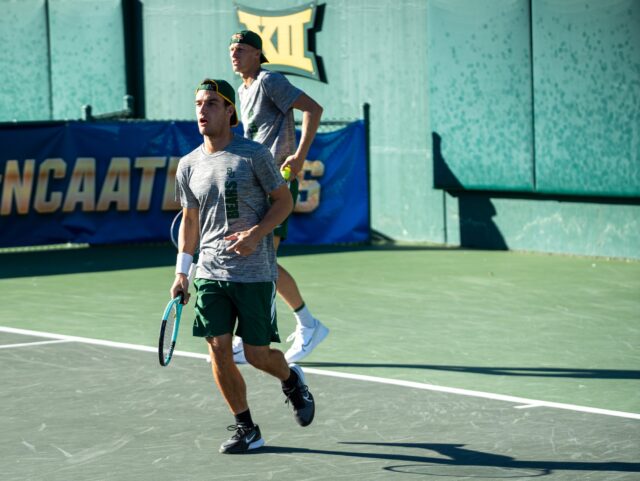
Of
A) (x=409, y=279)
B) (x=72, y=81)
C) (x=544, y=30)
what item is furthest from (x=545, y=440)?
(x=72, y=81)

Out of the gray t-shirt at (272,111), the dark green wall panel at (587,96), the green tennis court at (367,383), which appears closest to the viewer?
the green tennis court at (367,383)

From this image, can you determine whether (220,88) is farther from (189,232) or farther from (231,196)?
(189,232)

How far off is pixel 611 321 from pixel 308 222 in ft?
22.3

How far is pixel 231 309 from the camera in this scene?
709 centimetres

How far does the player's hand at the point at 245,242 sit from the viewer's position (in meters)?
6.92

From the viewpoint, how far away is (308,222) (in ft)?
57.5

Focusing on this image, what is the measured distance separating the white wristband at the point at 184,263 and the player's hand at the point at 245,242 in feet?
1.09

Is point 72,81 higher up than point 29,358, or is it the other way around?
point 72,81

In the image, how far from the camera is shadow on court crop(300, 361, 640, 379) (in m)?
9.09

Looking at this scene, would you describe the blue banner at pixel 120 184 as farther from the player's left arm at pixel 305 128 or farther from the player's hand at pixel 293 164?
the player's hand at pixel 293 164

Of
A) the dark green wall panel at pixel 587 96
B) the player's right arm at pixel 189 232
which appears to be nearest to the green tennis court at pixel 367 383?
the player's right arm at pixel 189 232

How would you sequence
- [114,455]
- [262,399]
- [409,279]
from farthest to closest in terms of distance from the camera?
[409,279], [262,399], [114,455]

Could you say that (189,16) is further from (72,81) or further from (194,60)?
(72,81)

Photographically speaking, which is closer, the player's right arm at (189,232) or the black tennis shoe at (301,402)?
the player's right arm at (189,232)
